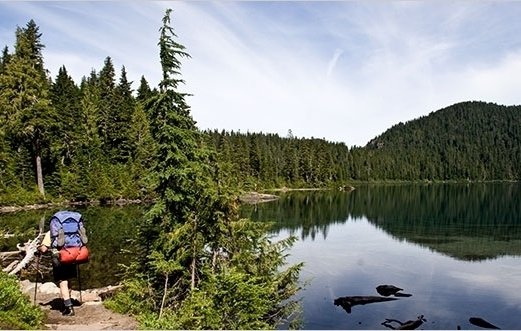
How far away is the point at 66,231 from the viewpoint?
11.5 metres

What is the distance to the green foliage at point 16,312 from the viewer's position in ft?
33.4

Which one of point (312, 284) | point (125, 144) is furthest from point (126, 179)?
point (312, 284)

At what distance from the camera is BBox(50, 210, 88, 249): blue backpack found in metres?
11.4

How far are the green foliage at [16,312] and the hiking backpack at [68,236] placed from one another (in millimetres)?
1230

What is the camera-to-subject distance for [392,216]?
227 feet

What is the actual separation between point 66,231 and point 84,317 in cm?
250

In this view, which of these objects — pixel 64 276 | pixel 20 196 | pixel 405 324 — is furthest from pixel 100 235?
pixel 64 276

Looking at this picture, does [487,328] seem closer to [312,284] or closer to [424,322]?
[424,322]

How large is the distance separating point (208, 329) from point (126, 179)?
2389 inches

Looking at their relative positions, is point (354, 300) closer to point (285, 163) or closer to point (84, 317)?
point (84, 317)

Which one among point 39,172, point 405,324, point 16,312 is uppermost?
point 39,172

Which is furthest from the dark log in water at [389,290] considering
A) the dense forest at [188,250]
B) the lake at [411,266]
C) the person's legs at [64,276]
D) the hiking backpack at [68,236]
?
the hiking backpack at [68,236]

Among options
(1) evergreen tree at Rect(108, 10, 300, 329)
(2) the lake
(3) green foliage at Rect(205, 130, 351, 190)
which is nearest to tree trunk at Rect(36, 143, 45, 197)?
(2) the lake

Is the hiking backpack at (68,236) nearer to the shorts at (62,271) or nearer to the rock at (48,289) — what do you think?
the shorts at (62,271)
